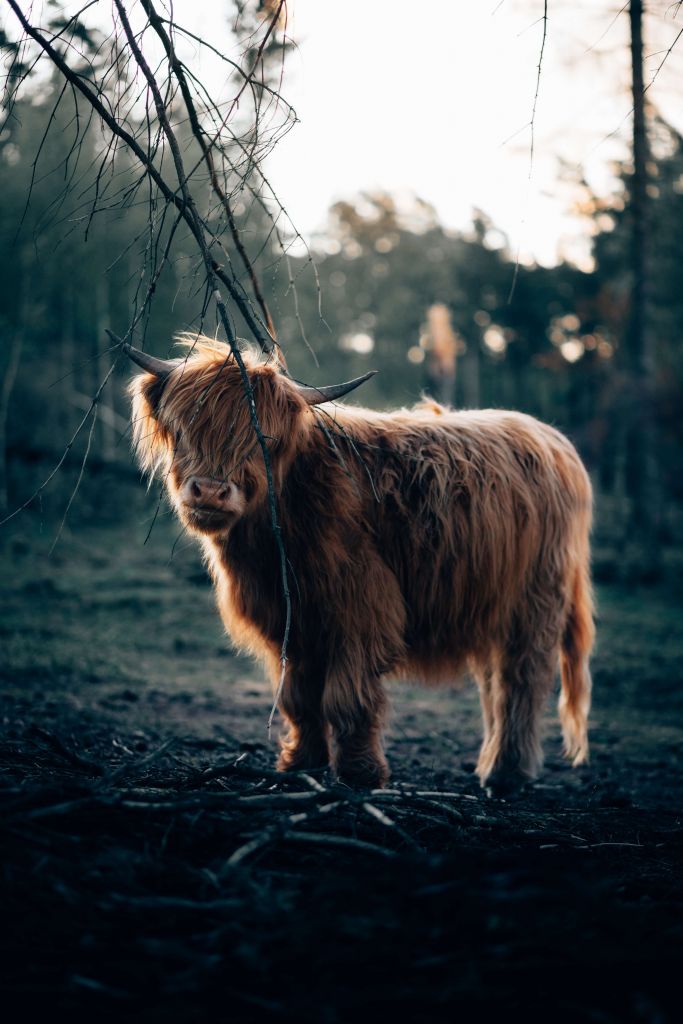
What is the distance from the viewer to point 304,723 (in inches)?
138

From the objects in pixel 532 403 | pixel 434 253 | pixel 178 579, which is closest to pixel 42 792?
pixel 178 579

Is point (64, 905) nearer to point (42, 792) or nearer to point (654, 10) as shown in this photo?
point (42, 792)

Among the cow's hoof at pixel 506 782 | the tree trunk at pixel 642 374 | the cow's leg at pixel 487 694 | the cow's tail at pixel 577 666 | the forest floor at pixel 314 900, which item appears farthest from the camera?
the tree trunk at pixel 642 374

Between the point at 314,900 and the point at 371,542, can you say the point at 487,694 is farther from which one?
the point at 314,900

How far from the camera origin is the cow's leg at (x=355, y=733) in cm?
325

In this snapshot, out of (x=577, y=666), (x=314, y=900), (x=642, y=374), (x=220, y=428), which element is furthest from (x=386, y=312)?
(x=314, y=900)

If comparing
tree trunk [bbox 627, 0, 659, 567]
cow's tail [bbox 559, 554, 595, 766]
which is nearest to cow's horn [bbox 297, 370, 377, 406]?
cow's tail [bbox 559, 554, 595, 766]

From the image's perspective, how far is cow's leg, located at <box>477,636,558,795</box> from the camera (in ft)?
12.7

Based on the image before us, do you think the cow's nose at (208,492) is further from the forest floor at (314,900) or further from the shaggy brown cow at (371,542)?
the forest floor at (314,900)

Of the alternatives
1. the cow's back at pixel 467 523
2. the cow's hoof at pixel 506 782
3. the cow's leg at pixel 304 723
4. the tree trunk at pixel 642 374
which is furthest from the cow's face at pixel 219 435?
the tree trunk at pixel 642 374

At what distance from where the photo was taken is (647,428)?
12.7 meters

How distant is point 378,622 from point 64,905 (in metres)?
1.87

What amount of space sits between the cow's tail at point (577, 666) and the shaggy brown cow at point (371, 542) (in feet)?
0.72

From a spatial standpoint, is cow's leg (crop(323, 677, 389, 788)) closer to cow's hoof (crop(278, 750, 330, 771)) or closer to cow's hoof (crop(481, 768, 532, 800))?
cow's hoof (crop(278, 750, 330, 771))
